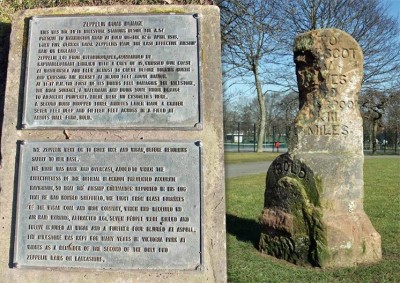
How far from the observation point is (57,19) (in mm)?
3965

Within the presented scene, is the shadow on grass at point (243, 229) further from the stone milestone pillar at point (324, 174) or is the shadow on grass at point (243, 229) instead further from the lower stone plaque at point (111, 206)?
the lower stone plaque at point (111, 206)

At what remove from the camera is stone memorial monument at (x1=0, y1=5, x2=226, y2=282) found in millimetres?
3586

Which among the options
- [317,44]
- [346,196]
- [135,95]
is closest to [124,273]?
[135,95]

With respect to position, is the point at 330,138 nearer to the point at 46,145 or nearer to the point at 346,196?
the point at 346,196

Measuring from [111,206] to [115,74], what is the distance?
1.08 metres

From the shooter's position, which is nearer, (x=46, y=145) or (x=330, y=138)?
(x=46, y=145)

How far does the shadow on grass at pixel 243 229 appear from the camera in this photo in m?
7.25

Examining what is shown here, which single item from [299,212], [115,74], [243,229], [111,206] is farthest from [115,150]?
[243,229]

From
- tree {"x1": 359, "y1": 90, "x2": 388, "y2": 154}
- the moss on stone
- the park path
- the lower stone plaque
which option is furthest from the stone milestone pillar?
tree {"x1": 359, "y1": 90, "x2": 388, "y2": 154}

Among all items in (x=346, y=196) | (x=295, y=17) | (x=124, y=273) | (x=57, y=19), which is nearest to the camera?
(x=124, y=273)

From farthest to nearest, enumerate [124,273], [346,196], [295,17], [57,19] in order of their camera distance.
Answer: [295,17]
[346,196]
[57,19]
[124,273]

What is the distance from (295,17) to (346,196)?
2015 centimetres

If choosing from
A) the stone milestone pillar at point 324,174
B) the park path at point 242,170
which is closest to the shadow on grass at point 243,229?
the stone milestone pillar at point 324,174

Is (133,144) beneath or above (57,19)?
beneath
